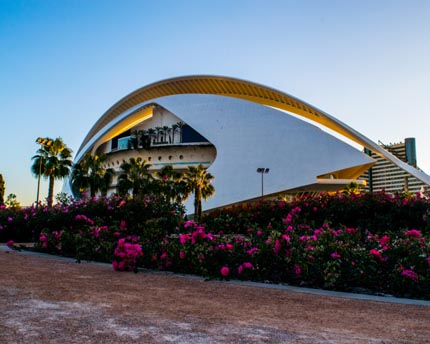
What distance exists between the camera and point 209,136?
40.1m

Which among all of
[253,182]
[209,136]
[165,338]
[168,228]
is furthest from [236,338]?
[209,136]

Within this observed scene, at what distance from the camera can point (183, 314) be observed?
3.74 metres

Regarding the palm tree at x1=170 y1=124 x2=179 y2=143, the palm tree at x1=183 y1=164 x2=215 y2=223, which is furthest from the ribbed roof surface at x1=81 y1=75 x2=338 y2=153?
the palm tree at x1=183 y1=164 x2=215 y2=223

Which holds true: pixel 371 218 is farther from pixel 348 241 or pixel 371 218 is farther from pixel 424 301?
pixel 424 301

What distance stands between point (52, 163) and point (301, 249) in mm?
29153

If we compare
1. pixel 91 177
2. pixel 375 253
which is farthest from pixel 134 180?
pixel 375 253

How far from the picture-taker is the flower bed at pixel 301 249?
566cm

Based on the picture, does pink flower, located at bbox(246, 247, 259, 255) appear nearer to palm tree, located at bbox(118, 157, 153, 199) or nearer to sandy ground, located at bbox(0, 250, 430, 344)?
sandy ground, located at bbox(0, 250, 430, 344)

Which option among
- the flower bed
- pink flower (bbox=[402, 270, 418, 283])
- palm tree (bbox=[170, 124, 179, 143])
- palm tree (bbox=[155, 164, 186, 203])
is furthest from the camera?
palm tree (bbox=[170, 124, 179, 143])

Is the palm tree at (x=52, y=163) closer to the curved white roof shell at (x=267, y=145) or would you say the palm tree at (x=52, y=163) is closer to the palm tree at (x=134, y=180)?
the palm tree at (x=134, y=180)

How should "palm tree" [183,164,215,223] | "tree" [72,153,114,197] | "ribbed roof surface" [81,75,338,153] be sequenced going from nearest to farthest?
1. "palm tree" [183,164,215,223]
2. "tree" [72,153,114,197]
3. "ribbed roof surface" [81,75,338,153]

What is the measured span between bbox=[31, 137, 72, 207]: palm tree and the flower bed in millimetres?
22781

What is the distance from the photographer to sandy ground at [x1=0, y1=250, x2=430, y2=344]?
2986 millimetres

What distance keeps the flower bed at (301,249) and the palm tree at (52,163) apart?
2278cm
